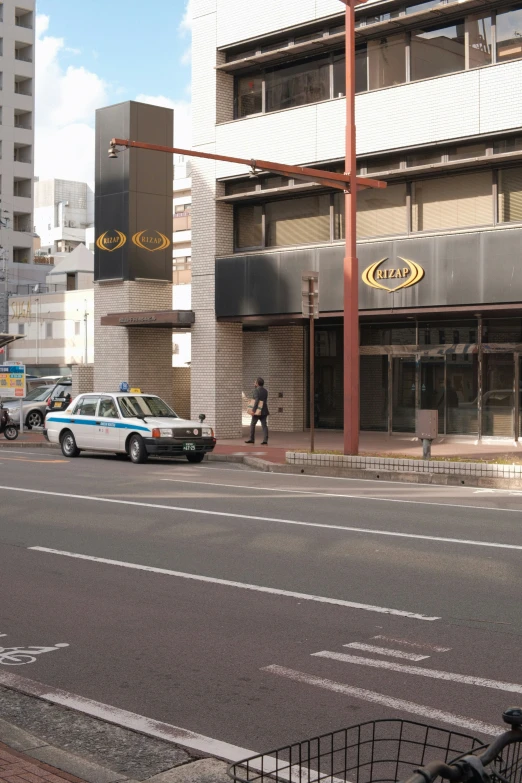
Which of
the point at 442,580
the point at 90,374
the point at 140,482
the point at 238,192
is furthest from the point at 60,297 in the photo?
the point at 442,580

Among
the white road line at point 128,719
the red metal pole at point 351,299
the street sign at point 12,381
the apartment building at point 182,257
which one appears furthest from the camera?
the apartment building at point 182,257

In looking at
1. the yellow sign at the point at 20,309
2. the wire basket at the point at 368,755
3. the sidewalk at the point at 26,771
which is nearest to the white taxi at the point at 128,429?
the wire basket at the point at 368,755

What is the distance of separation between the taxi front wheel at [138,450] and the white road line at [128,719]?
16.2 m

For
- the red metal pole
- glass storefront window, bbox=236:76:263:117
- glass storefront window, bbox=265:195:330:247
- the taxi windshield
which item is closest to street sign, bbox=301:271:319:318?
the red metal pole

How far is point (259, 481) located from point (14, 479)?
4.40m

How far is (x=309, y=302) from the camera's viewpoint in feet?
71.2

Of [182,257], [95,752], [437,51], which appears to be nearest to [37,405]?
[437,51]

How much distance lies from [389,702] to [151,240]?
26.6m

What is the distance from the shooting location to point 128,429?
75.3 ft

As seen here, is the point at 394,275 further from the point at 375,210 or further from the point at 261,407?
the point at 261,407

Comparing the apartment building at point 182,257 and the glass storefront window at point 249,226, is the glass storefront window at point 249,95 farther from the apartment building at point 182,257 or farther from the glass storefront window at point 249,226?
the apartment building at point 182,257

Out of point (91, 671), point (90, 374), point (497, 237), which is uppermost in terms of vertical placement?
point (497, 237)

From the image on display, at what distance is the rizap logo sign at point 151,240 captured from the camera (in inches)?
1222

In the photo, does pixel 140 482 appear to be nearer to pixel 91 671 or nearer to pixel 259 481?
pixel 259 481
